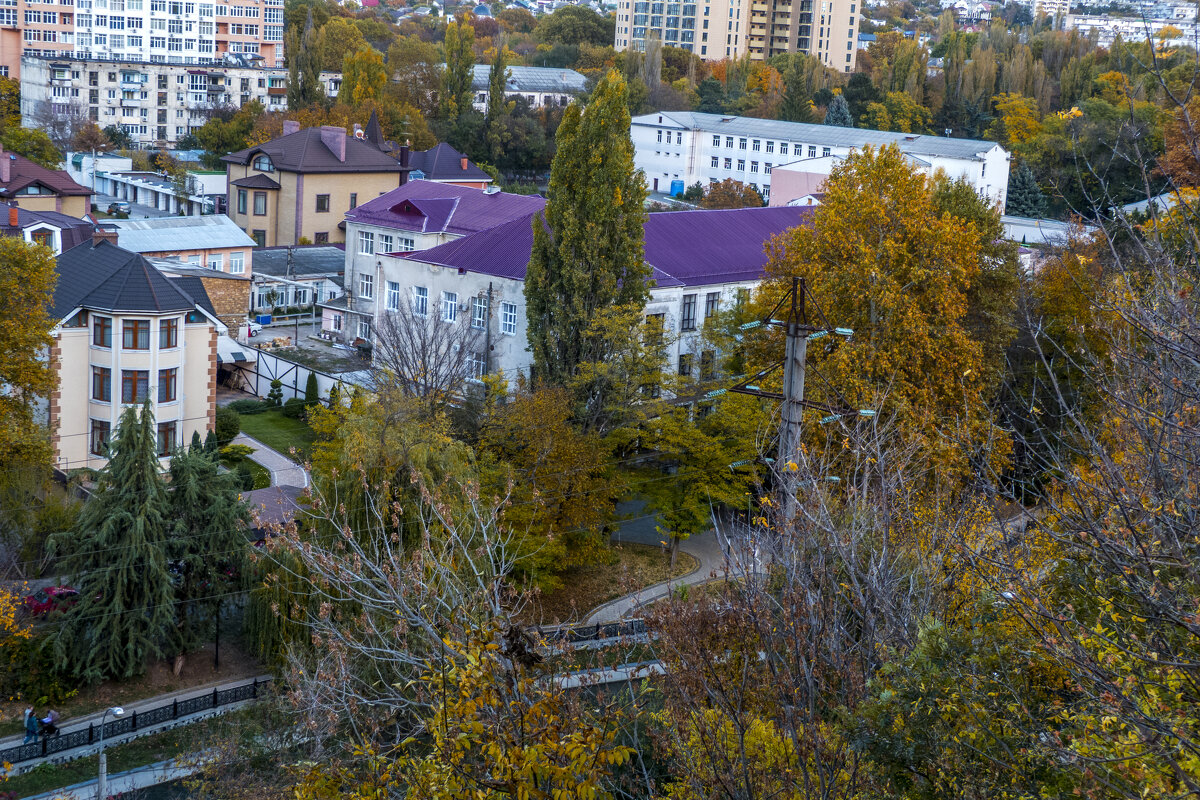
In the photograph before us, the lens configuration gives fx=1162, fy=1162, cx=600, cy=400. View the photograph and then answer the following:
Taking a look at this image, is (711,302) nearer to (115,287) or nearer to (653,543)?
(653,543)

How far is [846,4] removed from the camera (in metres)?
131

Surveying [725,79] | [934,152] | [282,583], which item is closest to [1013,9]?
[725,79]

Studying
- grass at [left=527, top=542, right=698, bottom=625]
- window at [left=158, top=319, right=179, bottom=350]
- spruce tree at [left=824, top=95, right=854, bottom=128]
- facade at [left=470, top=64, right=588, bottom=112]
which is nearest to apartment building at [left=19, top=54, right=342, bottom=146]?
facade at [left=470, top=64, right=588, bottom=112]

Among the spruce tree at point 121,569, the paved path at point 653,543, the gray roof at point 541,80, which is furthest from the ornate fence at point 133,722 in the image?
the gray roof at point 541,80

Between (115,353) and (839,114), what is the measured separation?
7145 centimetres

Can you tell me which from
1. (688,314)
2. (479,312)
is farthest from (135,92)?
(688,314)

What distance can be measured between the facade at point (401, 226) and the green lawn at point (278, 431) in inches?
217

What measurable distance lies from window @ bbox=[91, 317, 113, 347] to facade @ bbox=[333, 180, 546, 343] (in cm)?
1169

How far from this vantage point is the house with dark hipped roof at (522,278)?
32.2 m

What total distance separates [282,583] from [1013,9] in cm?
18069

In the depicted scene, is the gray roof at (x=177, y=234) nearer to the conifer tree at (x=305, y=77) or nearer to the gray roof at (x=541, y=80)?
the conifer tree at (x=305, y=77)

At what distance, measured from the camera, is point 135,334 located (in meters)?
28.2

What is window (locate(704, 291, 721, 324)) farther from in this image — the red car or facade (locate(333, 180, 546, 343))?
the red car

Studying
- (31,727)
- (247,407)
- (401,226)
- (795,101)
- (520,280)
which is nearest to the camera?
(31,727)
